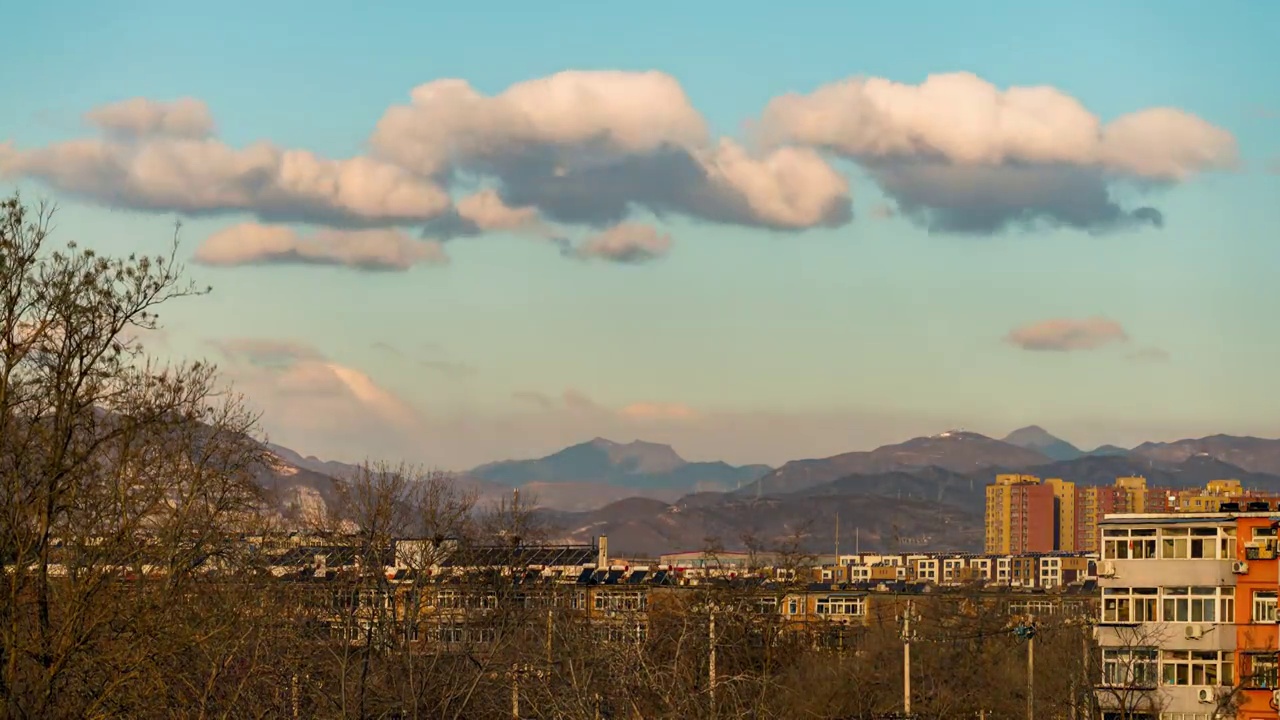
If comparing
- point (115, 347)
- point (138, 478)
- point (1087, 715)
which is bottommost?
point (1087, 715)

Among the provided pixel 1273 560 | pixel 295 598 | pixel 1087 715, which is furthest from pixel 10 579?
pixel 1273 560

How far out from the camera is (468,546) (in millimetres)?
88062

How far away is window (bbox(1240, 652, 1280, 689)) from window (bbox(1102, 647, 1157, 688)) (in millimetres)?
3385

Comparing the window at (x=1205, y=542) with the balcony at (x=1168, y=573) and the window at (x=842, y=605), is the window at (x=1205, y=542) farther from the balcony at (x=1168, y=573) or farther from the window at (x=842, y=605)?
the window at (x=842, y=605)

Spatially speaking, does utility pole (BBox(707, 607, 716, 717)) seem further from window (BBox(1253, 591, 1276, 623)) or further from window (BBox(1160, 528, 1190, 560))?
window (BBox(1253, 591, 1276, 623))

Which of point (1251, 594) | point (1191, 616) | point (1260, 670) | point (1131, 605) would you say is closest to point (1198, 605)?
point (1191, 616)

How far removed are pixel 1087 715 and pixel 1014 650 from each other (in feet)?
139

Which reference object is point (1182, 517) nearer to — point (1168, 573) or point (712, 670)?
point (1168, 573)

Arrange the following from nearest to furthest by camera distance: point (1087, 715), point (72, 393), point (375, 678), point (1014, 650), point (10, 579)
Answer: point (10, 579) < point (72, 393) < point (375, 678) < point (1087, 715) < point (1014, 650)

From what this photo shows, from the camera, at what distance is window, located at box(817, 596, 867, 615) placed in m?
161

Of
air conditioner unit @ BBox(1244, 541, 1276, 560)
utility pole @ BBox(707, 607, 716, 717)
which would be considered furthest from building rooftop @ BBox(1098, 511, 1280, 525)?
utility pole @ BBox(707, 607, 716, 717)

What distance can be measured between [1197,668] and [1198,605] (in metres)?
2.50

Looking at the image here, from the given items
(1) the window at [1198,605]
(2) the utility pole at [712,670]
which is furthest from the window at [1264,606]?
(2) the utility pole at [712,670]

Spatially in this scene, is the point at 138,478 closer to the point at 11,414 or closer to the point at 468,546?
the point at 11,414
